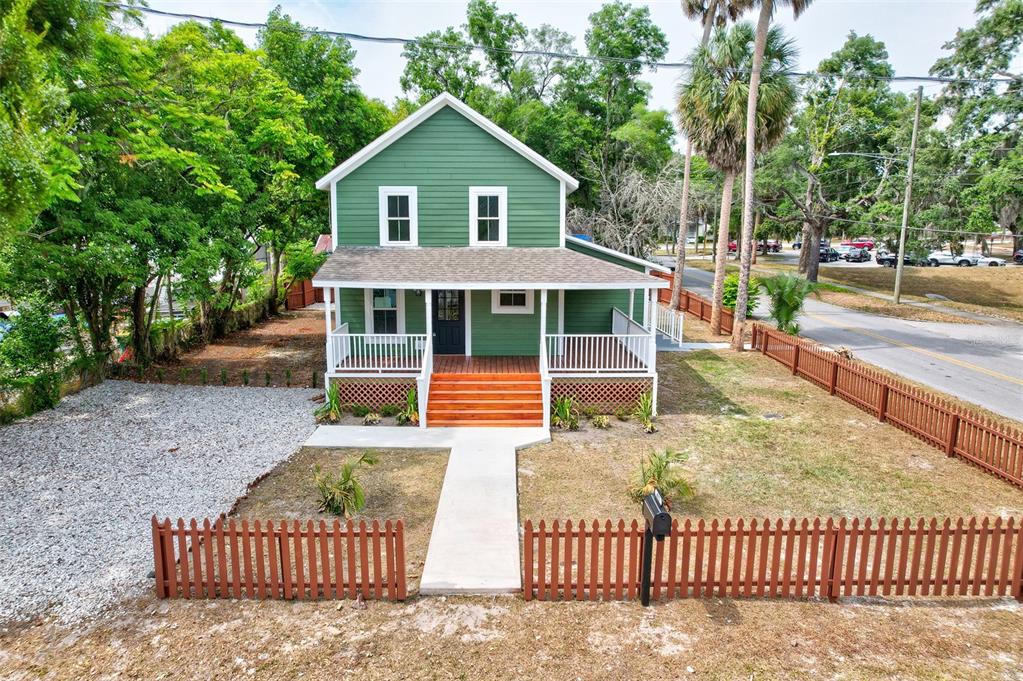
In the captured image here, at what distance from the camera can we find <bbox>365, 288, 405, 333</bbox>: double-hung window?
1686cm

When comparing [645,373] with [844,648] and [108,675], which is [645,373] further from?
[108,675]

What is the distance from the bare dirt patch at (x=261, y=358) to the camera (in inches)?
692

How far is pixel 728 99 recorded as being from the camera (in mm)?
23203

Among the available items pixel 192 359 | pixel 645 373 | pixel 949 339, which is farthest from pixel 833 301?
pixel 192 359

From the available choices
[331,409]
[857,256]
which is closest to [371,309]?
[331,409]

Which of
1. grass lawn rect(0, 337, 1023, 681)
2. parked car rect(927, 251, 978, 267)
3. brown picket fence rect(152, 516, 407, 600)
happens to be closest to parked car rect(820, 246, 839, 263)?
parked car rect(927, 251, 978, 267)

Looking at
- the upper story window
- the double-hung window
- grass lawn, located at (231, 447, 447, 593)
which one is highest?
the upper story window

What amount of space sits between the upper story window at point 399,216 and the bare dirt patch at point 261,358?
4.50 metres

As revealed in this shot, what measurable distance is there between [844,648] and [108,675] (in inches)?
289

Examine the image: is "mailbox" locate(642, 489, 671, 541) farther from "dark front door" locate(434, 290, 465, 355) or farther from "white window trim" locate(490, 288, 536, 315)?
"dark front door" locate(434, 290, 465, 355)

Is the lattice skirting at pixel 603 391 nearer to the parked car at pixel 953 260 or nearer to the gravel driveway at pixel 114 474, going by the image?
the gravel driveway at pixel 114 474

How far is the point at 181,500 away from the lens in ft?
32.0

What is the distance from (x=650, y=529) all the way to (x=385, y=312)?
11725mm

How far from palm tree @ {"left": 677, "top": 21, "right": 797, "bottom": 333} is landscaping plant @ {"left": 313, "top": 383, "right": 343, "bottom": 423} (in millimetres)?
15804
